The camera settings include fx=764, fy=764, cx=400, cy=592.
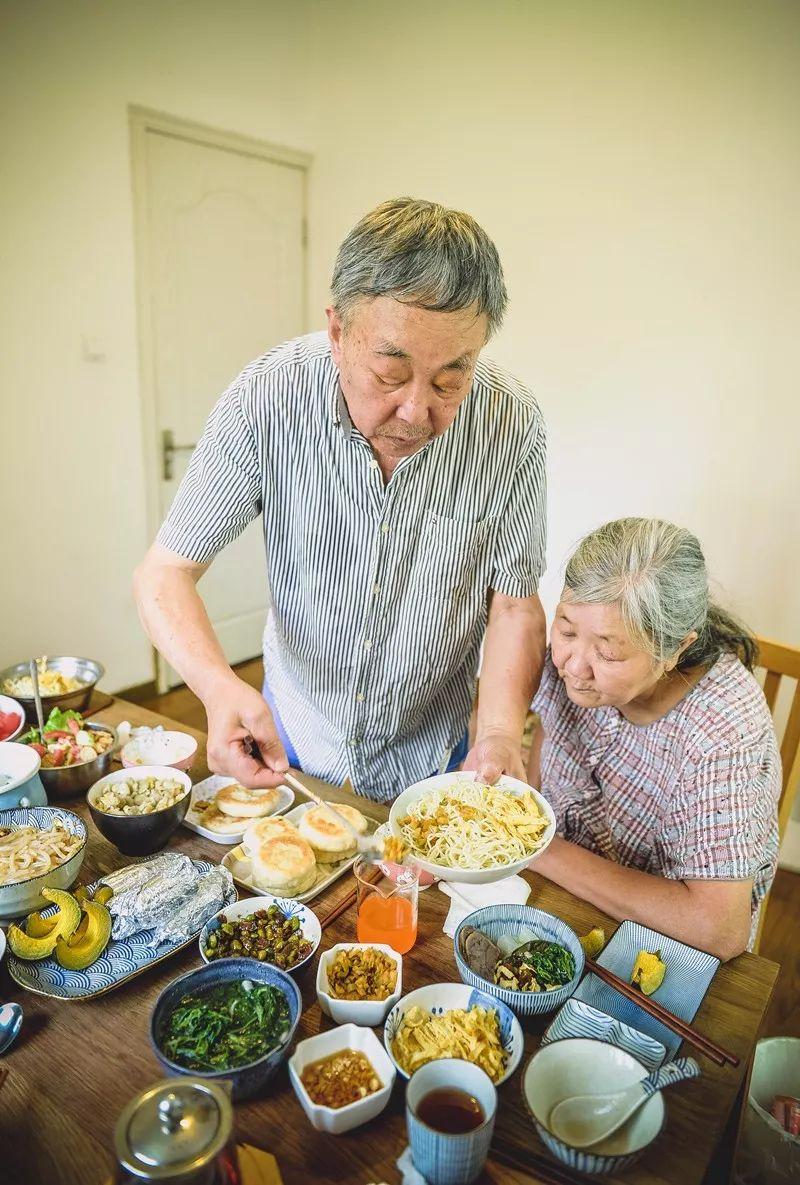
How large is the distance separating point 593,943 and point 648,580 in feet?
2.33

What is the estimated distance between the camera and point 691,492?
3.79m

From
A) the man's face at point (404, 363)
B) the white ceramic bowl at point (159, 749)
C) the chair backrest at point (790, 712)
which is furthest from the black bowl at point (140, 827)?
the chair backrest at point (790, 712)

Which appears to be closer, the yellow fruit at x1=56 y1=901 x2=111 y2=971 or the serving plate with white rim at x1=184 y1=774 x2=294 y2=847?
the yellow fruit at x1=56 y1=901 x2=111 y2=971

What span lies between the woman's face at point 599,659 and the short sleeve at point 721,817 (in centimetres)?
21

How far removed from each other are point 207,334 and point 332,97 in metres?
1.66

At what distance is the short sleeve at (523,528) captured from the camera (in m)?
1.88

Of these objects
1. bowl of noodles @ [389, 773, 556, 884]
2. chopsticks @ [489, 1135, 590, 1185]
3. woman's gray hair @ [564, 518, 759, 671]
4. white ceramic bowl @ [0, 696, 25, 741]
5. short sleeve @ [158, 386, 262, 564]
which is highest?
short sleeve @ [158, 386, 262, 564]

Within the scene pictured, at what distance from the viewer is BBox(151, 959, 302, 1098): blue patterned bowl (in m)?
1.02

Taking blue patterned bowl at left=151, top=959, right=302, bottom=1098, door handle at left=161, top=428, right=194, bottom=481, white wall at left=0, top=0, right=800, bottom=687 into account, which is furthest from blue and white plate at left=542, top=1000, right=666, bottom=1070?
door handle at left=161, top=428, right=194, bottom=481

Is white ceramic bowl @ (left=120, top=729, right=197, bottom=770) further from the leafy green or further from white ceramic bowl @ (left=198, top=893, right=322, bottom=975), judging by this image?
the leafy green

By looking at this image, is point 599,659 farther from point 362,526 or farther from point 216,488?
point 216,488

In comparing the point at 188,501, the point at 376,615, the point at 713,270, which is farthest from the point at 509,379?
the point at 713,270

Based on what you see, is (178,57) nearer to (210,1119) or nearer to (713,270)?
(713,270)

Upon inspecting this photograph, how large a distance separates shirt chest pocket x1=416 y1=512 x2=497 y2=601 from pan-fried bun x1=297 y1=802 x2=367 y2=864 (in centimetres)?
59
